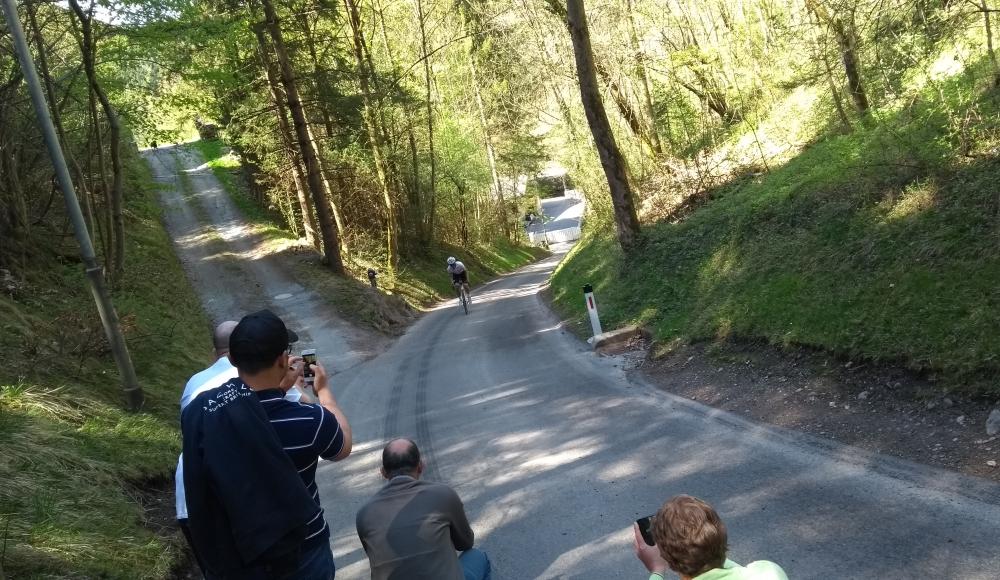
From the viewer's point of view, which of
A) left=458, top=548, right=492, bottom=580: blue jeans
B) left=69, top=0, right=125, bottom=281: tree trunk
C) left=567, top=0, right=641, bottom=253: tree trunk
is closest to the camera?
left=458, top=548, right=492, bottom=580: blue jeans

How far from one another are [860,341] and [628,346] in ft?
17.2

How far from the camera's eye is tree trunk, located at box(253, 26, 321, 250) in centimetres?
2335

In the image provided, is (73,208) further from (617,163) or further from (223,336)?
(617,163)

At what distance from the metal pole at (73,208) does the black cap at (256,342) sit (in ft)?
25.2

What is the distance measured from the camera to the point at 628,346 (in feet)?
41.0

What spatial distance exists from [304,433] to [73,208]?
8.09 m

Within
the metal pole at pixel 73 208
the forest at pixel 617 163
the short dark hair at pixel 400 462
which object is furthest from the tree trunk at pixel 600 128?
the short dark hair at pixel 400 462

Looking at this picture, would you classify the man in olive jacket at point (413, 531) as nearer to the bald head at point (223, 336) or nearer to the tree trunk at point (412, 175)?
the bald head at point (223, 336)

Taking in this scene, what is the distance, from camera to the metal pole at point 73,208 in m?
8.96

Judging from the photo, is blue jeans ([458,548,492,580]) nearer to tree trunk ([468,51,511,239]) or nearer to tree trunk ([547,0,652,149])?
tree trunk ([547,0,652,149])

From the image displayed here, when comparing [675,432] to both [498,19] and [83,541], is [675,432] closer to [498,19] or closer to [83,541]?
[83,541]

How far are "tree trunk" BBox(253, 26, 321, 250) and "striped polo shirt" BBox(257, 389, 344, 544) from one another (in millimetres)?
20785

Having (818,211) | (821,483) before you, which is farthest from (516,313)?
(821,483)

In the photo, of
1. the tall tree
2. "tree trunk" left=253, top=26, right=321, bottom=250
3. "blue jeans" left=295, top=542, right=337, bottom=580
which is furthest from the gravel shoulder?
"tree trunk" left=253, top=26, right=321, bottom=250
